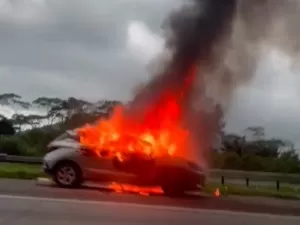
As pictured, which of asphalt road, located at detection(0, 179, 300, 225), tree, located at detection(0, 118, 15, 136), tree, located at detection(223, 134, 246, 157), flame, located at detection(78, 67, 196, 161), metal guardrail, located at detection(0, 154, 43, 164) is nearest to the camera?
asphalt road, located at detection(0, 179, 300, 225)

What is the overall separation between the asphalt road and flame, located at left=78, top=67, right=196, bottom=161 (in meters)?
1.39

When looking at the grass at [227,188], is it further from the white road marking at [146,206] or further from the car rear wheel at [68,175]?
the white road marking at [146,206]

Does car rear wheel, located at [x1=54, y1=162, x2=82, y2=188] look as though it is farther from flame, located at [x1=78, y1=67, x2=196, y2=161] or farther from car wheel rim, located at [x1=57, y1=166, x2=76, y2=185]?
flame, located at [x1=78, y1=67, x2=196, y2=161]

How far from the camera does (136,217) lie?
1147 centimetres

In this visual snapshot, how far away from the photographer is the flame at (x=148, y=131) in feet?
55.9

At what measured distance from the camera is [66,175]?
16766 mm

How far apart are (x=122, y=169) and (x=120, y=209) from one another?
412 cm

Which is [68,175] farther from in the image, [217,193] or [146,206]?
[217,193]

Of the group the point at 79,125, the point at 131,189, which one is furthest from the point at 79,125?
the point at 131,189


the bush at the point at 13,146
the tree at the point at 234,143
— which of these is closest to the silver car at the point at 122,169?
the bush at the point at 13,146

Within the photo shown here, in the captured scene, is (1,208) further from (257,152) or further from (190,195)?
(257,152)

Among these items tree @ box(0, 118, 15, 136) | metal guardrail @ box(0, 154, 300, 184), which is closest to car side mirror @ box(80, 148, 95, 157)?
metal guardrail @ box(0, 154, 300, 184)

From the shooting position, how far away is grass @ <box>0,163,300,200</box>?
754 inches

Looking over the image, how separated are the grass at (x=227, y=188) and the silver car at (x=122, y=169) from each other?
253cm
